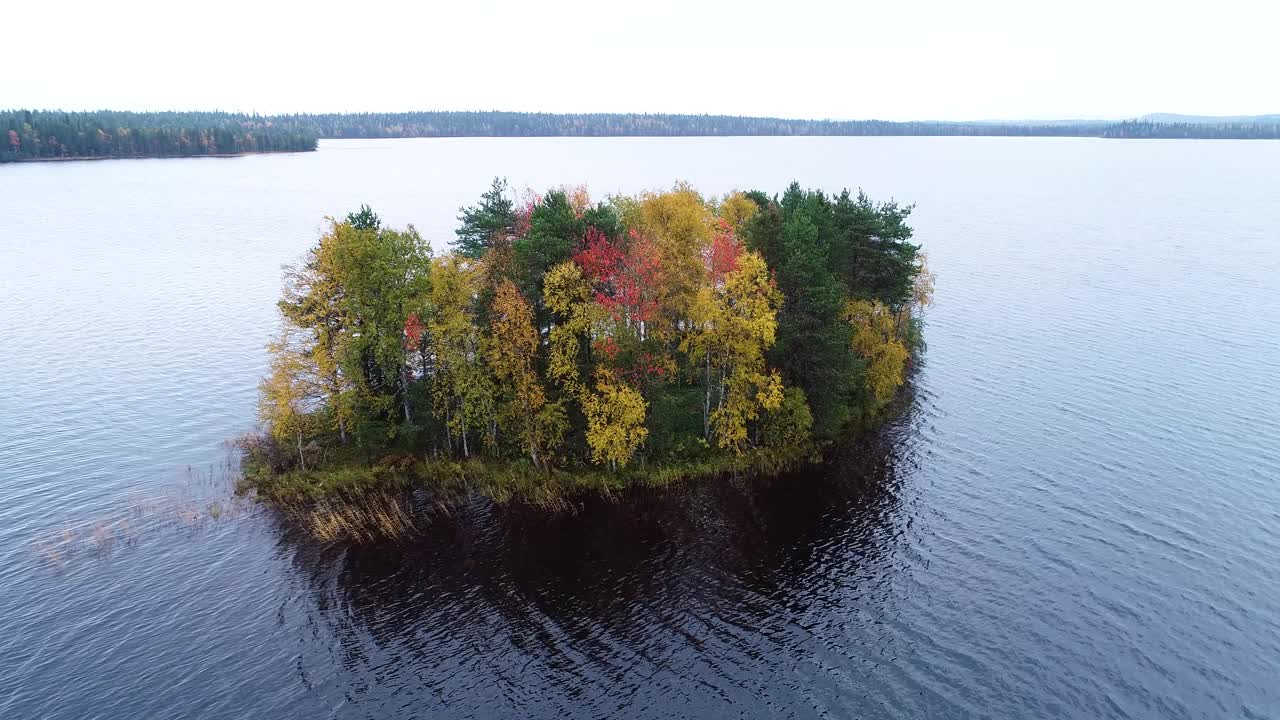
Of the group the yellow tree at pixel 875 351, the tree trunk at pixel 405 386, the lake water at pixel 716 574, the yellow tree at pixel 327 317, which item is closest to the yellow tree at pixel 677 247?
the lake water at pixel 716 574

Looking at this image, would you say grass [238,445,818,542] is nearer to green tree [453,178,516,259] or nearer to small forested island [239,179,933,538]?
small forested island [239,179,933,538]

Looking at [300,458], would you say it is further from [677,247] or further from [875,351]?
[875,351]

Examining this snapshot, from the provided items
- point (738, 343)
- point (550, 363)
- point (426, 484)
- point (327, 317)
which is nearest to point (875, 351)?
point (738, 343)

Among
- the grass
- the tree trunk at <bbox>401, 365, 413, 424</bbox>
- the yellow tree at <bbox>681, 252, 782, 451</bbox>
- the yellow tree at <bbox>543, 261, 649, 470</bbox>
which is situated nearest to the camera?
the grass

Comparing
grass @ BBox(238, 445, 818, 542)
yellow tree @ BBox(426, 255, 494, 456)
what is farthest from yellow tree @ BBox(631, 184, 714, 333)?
yellow tree @ BBox(426, 255, 494, 456)

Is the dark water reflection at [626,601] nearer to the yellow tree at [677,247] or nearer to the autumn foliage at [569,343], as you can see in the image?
the autumn foliage at [569,343]

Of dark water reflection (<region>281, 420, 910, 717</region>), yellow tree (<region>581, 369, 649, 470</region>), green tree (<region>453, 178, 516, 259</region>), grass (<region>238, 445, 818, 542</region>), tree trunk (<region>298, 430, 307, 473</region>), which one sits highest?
green tree (<region>453, 178, 516, 259</region>)
